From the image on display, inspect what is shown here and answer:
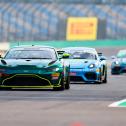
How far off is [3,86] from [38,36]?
66.6 m

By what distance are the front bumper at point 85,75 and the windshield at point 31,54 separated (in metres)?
3.24

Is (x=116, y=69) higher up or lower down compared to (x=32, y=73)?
lower down

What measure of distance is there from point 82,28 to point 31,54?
65.5 m

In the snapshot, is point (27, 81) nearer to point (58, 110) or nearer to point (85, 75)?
point (85, 75)

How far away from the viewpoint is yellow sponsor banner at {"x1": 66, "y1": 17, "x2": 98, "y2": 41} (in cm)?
8412

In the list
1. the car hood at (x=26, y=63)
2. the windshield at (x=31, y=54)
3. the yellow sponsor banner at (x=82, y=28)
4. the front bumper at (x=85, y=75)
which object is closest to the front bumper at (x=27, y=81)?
the car hood at (x=26, y=63)

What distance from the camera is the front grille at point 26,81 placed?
712 inches

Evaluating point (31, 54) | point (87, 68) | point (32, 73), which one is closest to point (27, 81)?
point (32, 73)

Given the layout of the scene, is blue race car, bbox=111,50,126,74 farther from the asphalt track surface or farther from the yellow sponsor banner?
the yellow sponsor banner

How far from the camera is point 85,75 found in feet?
75.0

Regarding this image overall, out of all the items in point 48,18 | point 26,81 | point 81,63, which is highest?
point 48,18

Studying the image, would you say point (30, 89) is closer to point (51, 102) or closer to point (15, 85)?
point (15, 85)

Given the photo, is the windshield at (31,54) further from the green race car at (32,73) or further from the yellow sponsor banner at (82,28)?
the yellow sponsor banner at (82,28)

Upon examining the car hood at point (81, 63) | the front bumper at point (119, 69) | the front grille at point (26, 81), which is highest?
the car hood at point (81, 63)
